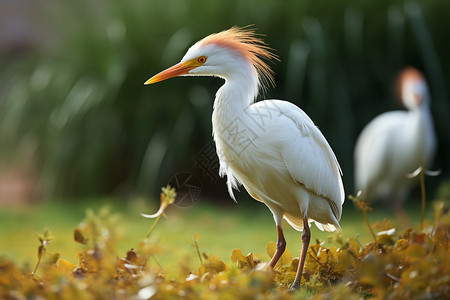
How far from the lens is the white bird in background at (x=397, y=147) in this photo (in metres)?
5.24

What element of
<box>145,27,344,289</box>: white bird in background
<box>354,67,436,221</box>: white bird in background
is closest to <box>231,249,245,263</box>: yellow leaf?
<box>145,27,344,289</box>: white bird in background

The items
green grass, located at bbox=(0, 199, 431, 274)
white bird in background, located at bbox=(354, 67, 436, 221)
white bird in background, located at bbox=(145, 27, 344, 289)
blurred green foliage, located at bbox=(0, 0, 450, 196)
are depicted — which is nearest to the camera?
white bird in background, located at bbox=(145, 27, 344, 289)

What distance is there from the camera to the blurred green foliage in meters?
5.73

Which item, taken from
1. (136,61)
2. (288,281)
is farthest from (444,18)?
(288,281)

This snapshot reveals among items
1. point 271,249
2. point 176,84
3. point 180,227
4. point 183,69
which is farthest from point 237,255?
point 176,84

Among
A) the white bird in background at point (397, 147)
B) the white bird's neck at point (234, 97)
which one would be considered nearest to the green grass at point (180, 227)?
the white bird in background at point (397, 147)

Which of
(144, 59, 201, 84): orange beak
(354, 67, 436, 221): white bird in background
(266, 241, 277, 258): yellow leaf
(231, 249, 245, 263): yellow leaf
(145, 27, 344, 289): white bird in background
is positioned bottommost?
(354, 67, 436, 221): white bird in background

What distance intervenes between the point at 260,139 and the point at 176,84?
378 cm

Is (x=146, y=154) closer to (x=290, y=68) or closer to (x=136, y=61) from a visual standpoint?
(x=136, y=61)

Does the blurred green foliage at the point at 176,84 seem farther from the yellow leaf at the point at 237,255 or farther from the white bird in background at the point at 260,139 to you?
the yellow leaf at the point at 237,255

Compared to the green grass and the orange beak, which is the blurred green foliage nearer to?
the green grass

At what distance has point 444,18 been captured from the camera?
6.33m

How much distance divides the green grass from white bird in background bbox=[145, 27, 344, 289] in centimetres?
139

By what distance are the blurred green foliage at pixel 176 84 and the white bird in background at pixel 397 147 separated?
1.18ft
